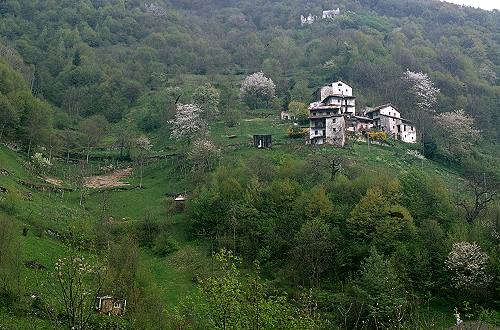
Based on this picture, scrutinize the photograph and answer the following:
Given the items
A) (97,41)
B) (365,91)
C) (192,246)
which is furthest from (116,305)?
(97,41)

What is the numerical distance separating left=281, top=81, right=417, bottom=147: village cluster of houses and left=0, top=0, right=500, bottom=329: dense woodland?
8.59 ft

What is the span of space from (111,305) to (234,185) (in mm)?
19928

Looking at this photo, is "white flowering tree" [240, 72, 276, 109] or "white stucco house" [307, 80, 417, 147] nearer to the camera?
"white stucco house" [307, 80, 417, 147]

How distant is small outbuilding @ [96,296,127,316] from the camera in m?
23.9

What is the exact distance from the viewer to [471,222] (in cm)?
3894

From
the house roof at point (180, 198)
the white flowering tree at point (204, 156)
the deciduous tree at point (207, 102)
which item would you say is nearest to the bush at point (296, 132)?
the white flowering tree at point (204, 156)

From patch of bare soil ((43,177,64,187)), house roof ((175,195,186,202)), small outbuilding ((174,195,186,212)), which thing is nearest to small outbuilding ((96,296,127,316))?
small outbuilding ((174,195,186,212))

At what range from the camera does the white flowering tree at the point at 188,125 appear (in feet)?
218

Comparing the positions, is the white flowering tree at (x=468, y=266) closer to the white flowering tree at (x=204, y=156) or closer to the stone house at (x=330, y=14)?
the white flowering tree at (x=204, y=156)

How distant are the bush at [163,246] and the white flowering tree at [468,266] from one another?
19225mm

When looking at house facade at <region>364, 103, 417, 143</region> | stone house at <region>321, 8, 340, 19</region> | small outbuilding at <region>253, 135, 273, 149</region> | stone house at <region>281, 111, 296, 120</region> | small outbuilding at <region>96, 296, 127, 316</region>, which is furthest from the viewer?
stone house at <region>321, 8, 340, 19</region>

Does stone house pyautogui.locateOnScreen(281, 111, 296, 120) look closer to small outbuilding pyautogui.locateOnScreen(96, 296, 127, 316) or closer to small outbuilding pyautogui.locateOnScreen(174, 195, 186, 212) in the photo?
small outbuilding pyautogui.locateOnScreen(174, 195, 186, 212)

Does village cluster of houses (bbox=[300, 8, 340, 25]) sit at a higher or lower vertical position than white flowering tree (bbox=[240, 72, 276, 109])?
higher

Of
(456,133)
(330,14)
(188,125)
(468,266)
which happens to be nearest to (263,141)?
(188,125)
